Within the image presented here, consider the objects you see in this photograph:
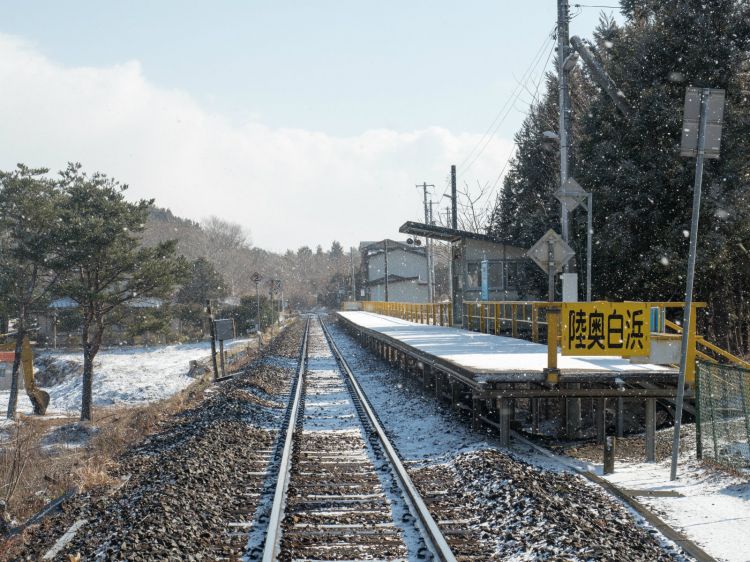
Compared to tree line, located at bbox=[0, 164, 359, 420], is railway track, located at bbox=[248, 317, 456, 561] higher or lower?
lower

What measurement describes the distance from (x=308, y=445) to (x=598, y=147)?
51.6ft

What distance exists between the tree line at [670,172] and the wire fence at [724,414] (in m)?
10.7

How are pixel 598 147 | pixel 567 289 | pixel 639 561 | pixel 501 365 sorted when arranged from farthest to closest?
pixel 598 147 → pixel 567 289 → pixel 501 365 → pixel 639 561

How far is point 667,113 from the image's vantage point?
20.6 metres

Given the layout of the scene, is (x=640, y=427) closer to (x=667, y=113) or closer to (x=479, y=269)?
(x=667, y=113)

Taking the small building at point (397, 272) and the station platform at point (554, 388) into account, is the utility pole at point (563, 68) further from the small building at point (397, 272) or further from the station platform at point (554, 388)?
the small building at point (397, 272)

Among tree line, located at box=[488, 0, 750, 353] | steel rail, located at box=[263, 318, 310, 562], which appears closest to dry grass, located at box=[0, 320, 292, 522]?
steel rail, located at box=[263, 318, 310, 562]

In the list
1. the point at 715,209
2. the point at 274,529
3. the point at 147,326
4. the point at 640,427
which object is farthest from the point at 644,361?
the point at 147,326

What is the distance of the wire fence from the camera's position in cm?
867

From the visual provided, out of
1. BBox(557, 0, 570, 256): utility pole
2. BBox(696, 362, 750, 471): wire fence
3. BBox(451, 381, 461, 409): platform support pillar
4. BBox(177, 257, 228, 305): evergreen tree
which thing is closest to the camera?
BBox(696, 362, 750, 471): wire fence

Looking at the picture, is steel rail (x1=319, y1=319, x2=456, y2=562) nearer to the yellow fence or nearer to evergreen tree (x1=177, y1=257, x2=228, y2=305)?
the yellow fence

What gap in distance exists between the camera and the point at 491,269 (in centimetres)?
2883

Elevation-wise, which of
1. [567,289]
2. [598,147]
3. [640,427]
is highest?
[598,147]

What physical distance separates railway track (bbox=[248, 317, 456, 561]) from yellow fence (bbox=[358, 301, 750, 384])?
9.68 ft
